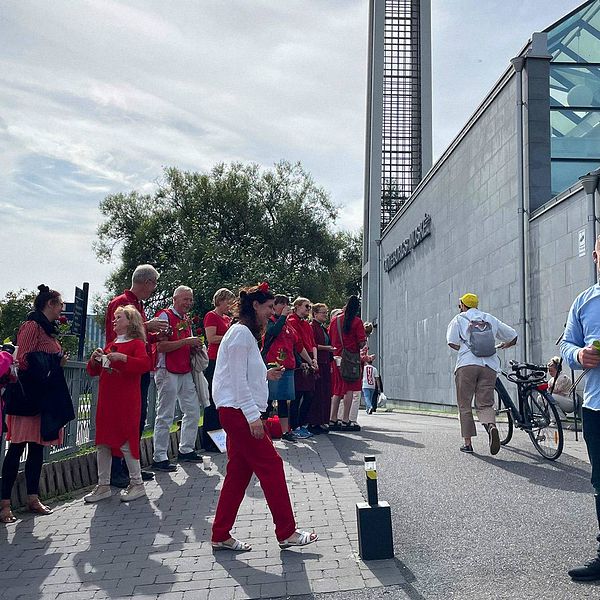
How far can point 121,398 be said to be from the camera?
6422 millimetres

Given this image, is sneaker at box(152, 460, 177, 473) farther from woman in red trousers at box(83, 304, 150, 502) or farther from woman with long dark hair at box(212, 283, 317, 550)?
woman with long dark hair at box(212, 283, 317, 550)

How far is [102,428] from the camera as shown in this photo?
6.36 meters

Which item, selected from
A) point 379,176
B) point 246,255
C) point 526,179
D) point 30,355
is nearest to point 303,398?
point 30,355

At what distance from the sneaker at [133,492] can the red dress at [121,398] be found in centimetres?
26

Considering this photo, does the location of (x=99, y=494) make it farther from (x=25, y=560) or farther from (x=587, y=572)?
(x=587, y=572)

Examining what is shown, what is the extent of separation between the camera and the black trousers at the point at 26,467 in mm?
6000

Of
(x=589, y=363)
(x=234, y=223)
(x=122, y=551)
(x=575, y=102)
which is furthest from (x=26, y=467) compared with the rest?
(x=234, y=223)

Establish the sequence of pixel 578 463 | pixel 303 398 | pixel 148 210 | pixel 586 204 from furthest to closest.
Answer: pixel 148 210 → pixel 586 204 → pixel 303 398 → pixel 578 463

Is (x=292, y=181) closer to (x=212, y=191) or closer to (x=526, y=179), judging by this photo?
(x=212, y=191)

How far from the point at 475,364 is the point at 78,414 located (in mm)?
4494

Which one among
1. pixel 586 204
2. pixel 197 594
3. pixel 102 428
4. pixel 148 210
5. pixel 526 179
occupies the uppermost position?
pixel 148 210

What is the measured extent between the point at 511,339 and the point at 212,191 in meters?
36.3

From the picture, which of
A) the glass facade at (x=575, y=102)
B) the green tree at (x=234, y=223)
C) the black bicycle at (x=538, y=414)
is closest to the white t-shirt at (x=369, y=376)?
the glass facade at (x=575, y=102)

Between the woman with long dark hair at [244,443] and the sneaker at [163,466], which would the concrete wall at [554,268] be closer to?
the sneaker at [163,466]
